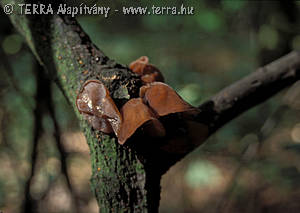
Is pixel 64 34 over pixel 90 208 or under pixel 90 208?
over

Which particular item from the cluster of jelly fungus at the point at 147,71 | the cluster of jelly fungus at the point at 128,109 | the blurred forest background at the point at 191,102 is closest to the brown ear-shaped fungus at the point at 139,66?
the cluster of jelly fungus at the point at 147,71

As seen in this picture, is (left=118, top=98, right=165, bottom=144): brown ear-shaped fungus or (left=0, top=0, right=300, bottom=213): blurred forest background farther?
(left=0, top=0, right=300, bottom=213): blurred forest background

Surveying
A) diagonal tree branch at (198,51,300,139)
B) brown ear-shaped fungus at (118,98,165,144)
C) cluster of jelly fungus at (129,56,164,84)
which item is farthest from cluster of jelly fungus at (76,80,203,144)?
diagonal tree branch at (198,51,300,139)

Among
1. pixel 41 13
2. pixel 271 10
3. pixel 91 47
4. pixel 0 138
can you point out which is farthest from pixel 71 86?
pixel 0 138

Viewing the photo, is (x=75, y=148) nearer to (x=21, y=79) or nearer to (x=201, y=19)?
(x=21, y=79)

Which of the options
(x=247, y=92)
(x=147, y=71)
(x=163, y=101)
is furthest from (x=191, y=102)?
(x=163, y=101)

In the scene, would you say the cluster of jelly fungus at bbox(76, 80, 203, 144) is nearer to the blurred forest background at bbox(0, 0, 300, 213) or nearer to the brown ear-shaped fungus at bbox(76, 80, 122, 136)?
the brown ear-shaped fungus at bbox(76, 80, 122, 136)
